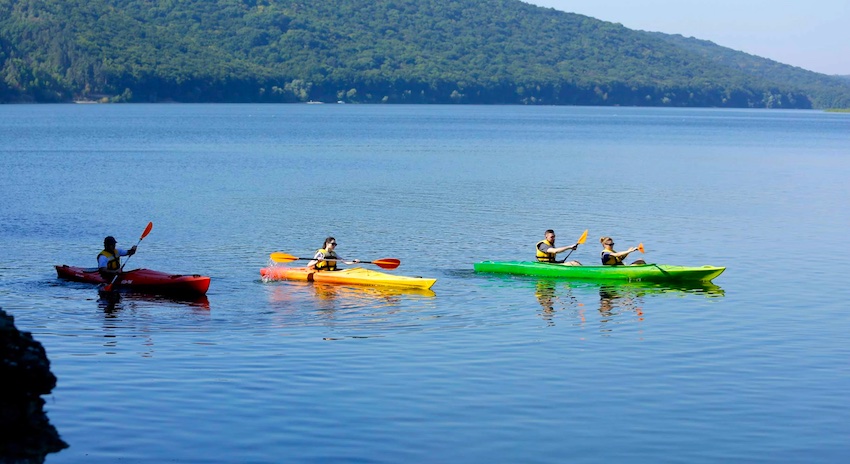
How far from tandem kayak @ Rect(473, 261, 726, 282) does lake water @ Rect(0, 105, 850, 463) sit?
1.34ft

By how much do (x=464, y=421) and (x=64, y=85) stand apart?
7351 inches

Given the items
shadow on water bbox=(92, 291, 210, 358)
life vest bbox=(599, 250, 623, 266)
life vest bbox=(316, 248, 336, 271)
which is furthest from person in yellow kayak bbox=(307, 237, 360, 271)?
life vest bbox=(599, 250, 623, 266)

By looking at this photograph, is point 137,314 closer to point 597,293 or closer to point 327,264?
point 327,264

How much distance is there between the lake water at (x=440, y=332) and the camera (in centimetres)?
1334

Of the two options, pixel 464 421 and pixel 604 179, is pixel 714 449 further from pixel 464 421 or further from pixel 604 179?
pixel 604 179

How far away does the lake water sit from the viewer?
43.8ft

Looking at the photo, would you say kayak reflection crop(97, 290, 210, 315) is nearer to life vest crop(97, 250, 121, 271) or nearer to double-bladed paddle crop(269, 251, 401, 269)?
life vest crop(97, 250, 121, 271)

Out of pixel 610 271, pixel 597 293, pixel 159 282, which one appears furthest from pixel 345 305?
pixel 610 271

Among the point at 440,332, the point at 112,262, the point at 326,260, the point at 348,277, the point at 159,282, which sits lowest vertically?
the point at 440,332

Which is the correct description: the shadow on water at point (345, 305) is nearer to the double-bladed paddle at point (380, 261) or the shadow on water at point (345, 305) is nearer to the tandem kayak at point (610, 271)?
the double-bladed paddle at point (380, 261)

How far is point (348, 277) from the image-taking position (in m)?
24.9

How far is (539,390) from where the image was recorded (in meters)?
15.5

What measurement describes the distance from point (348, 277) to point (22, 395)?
498 inches

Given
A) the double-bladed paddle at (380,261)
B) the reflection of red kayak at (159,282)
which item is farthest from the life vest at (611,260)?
the reflection of red kayak at (159,282)
